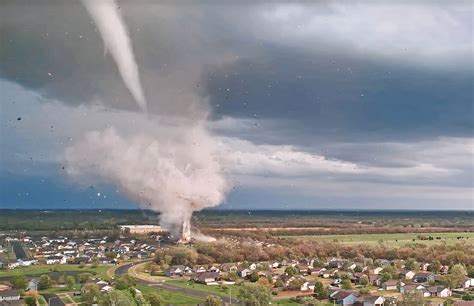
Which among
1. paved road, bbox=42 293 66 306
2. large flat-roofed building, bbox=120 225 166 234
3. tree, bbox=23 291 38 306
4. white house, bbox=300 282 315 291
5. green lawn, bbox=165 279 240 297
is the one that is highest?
large flat-roofed building, bbox=120 225 166 234

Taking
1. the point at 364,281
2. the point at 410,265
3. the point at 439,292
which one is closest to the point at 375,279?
the point at 364,281

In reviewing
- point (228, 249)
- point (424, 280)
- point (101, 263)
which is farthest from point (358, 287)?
point (101, 263)

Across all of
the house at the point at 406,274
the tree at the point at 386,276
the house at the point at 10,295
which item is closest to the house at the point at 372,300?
the tree at the point at 386,276

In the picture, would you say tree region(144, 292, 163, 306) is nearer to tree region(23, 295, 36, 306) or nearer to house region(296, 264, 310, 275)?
tree region(23, 295, 36, 306)

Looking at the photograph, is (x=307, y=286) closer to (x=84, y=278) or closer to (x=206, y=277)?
(x=206, y=277)

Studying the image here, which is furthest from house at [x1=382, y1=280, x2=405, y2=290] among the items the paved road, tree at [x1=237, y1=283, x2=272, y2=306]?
the paved road

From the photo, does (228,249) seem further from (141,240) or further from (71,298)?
(71,298)

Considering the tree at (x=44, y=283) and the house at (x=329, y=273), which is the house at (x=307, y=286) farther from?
the tree at (x=44, y=283)
